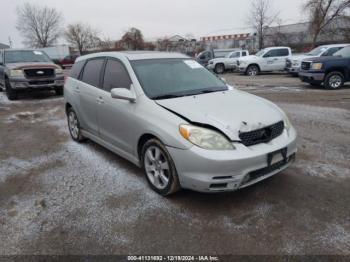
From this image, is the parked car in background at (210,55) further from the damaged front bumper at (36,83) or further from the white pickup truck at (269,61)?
the damaged front bumper at (36,83)

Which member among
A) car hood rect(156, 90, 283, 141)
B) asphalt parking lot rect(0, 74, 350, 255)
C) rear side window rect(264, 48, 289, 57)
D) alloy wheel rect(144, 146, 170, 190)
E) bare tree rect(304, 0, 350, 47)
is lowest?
asphalt parking lot rect(0, 74, 350, 255)

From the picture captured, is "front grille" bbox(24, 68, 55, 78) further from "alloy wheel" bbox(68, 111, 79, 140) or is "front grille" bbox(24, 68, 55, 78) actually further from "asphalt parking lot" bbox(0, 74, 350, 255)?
"asphalt parking lot" bbox(0, 74, 350, 255)

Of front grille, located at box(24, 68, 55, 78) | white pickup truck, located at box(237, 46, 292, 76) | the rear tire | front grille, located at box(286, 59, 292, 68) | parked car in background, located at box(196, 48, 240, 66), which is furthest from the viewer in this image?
parked car in background, located at box(196, 48, 240, 66)

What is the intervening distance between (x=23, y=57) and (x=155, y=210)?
35.3ft

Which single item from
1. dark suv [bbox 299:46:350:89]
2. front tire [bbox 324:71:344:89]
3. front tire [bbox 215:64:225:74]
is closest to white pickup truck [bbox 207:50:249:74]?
front tire [bbox 215:64:225:74]

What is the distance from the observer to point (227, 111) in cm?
317

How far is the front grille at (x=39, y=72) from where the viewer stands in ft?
33.6

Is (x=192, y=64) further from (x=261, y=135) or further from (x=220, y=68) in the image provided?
(x=220, y=68)

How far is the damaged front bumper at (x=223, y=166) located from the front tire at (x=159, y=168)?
13 cm

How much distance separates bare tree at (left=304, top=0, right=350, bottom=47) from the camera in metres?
28.5

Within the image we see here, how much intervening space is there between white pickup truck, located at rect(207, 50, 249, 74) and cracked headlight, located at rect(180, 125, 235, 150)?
19331 mm

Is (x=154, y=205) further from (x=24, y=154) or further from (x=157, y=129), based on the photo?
(x=24, y=154)

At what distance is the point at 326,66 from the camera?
10805 millimetres

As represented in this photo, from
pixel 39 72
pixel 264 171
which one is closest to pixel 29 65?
pixel 39 72
